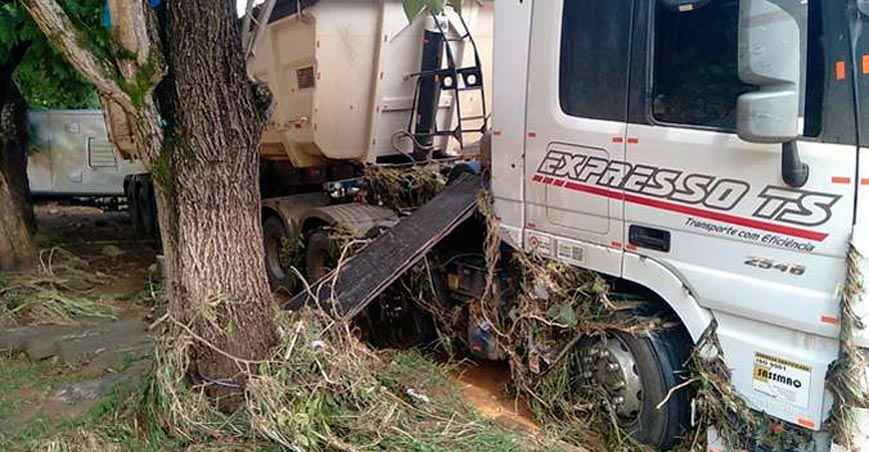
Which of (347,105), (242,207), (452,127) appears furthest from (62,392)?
(452,127)

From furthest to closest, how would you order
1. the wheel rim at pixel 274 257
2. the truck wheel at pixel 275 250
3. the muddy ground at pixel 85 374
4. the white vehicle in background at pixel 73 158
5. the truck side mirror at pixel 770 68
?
1. the white vehicle in background at pixel 73 158
2. the wheel rim at pixel 274 257
3. the truck wheel at pixel 275 250
4. the muddy ground at pixel 85 374
5. the truck side mirror at pixel 770 68

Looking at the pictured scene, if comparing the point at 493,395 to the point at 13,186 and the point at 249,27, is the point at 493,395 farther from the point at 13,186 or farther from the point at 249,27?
the point at 13,186

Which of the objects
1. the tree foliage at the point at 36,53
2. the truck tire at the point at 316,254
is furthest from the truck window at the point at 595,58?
the truck tire at the point at 316,254

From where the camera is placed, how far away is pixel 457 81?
6.24m

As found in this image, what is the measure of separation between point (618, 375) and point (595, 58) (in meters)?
1.54

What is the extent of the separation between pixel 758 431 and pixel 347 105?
414 cm

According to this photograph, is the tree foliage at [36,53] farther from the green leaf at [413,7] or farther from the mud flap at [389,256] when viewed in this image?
the green leaf at [413,7]

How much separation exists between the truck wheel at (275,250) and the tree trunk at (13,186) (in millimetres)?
2706

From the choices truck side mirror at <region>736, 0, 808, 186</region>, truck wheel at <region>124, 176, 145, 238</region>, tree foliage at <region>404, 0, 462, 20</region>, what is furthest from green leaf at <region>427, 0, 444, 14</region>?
truck wheel at <region>124, 176, 145, 238</region>

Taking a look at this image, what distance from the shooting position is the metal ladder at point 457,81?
6.20 meters

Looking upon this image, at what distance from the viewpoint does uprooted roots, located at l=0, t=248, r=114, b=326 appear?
6098 millimetres

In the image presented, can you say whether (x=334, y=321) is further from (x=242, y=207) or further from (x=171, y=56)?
(x=171, y=56)

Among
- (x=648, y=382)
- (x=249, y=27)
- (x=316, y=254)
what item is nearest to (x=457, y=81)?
(x=316, y=254)

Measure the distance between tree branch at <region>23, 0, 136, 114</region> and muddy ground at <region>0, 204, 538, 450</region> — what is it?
173 centimetres
